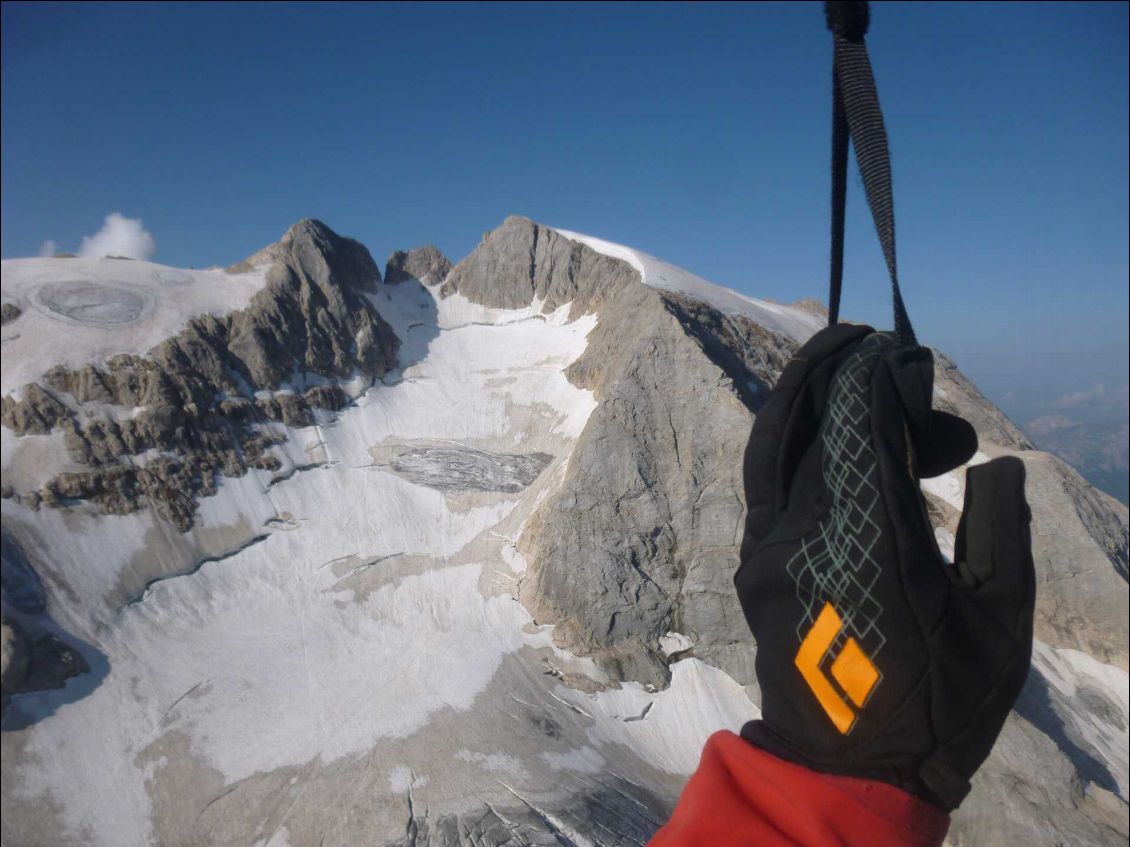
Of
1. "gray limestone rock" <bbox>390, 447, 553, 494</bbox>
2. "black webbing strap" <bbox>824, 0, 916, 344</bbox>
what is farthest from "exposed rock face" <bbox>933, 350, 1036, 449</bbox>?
"black webbing strap" <bbox>824, 0, 916, 344</bbox>

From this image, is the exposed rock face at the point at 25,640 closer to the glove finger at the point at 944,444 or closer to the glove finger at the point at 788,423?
the glove finger at the point at 788,423

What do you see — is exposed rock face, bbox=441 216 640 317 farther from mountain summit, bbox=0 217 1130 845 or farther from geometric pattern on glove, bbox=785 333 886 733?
geometric pattern on glove, bbox=785 333 886 733

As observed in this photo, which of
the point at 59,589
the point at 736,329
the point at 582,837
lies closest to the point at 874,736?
the point at 582,837

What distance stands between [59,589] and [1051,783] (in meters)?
38.5

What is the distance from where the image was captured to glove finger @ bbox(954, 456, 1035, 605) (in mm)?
2645

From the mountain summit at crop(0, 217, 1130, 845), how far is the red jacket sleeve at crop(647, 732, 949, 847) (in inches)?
739

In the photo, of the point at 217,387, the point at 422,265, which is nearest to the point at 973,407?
the point at 422,265

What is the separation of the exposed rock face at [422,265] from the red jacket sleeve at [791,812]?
176 ft

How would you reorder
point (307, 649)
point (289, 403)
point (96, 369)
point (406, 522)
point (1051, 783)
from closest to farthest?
point (1051, 783) < point (307, 649) < point (96, 369) < point (406, 522) < point (289, 403)

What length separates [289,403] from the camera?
1443 inches

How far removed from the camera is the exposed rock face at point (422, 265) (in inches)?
2074

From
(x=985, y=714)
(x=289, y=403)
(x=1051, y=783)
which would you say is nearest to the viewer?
(x=985, y=714)

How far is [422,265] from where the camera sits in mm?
53375

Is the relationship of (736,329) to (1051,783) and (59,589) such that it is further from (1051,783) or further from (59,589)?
(59,589)
